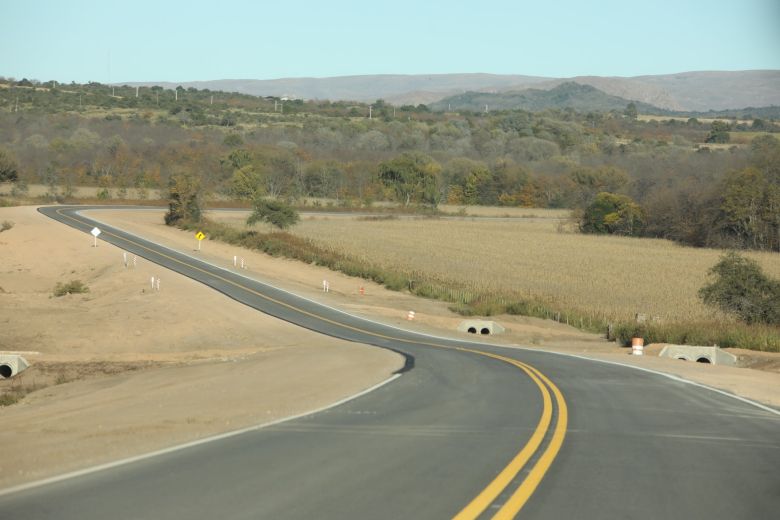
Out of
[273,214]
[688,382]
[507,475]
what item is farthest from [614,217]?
[507,475]

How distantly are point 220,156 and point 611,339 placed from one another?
112456mm

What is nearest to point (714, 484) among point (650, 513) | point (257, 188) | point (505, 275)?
point (650, 513)

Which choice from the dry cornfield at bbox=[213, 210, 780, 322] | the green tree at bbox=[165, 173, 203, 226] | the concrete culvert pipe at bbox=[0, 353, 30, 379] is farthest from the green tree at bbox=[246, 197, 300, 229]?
the concrete culvert pipe at bbox=[0, 353, 30, 379]

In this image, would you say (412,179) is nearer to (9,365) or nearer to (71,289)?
(71,289)

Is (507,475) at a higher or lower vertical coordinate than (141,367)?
higher

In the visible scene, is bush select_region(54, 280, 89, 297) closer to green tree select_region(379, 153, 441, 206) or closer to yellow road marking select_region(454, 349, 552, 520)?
yellow road marking select_region(454, 349, 552, 520)

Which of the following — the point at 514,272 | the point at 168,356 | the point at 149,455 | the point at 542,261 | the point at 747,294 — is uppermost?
the point at 149,455

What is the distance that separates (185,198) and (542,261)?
35852 millimetres

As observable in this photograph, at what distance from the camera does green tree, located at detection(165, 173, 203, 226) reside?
88.6m

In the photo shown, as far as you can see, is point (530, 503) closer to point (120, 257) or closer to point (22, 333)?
point (22, 333)

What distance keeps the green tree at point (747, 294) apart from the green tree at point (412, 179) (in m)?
92.7

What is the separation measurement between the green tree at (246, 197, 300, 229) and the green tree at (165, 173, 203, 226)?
726 cm

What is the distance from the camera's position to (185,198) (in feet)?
293

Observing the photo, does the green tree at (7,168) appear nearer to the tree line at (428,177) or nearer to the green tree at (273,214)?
the tree line at (428,177)
